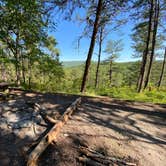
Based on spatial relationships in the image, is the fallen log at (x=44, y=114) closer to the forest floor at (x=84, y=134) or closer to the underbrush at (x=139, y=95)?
the forest floor at (x=84, y=134)

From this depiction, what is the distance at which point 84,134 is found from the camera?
3363mm

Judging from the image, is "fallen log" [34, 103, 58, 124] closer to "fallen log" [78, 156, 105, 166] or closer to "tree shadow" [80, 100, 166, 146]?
"tree shadow" [80, 100, 166, 146]

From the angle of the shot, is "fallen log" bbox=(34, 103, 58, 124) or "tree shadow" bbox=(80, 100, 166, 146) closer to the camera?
"tree shadow" bbox=(80, 100, 166, 146)

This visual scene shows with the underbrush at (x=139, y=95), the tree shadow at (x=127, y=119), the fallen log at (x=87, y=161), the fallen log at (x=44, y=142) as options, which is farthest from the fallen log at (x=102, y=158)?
the underbrush at (x=139, y=95)

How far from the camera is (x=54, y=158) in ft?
8.71

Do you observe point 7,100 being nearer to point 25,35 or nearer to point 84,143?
point 84,143

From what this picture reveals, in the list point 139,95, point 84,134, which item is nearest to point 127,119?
point 84,134

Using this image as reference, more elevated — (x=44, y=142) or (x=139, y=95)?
(x=44, y=142)

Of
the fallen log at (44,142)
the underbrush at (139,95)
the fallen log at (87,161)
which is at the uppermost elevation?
the fallen log at (44,142)

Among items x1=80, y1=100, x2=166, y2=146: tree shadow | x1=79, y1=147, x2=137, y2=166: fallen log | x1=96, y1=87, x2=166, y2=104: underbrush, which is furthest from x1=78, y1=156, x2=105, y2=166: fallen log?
x1=96, y1=87, x2=166, y2=104: underbrush

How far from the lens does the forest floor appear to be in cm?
273

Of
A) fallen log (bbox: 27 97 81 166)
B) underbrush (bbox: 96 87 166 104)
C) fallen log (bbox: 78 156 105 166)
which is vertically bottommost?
underbrush (bbox: 96 87 166 104)

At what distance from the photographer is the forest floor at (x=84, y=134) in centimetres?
273

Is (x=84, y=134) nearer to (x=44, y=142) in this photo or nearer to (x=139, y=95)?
(x=44, y=142)
